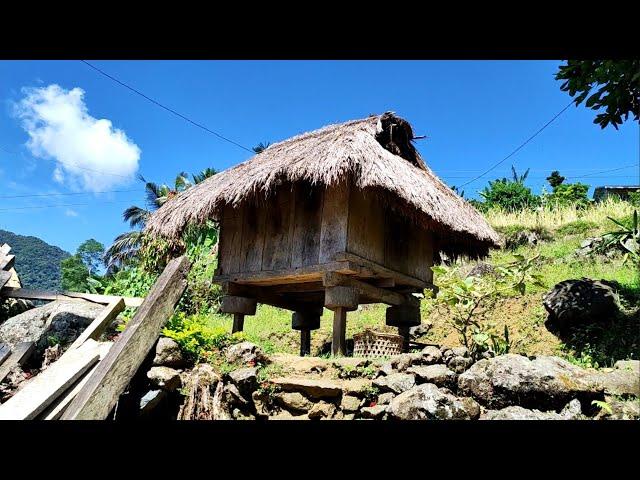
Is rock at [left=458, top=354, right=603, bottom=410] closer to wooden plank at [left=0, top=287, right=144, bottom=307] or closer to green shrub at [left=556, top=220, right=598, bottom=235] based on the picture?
wooden plank at [left=0, top=287, right=144, bottom=307]

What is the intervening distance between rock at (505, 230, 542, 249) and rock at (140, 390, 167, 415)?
12.9m

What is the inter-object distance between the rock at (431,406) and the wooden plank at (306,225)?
3.24m

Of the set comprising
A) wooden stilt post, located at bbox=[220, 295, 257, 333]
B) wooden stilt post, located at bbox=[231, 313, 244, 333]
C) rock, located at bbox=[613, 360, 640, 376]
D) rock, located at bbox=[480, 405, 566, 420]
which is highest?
wooden stilt post, located at bbox=[220, 295, 257, 333]

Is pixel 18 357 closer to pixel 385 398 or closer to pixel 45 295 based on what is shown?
pixel 45 295

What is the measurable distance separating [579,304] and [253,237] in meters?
4.58

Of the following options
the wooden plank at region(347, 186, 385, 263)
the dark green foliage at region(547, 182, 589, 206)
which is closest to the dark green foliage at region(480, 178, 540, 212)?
the dark green foliage at region(547, 182, 589, 206)

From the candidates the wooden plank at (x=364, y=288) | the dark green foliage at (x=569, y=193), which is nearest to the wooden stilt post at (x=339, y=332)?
the wooden plank at (x=364, y=288)

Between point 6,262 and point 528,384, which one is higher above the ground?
point 6,262

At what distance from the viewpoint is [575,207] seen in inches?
637

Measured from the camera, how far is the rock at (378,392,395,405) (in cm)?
425

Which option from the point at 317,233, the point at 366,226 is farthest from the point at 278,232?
the point at 366,226

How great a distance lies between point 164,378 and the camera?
3986 mm

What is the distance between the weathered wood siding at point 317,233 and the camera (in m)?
6.74
